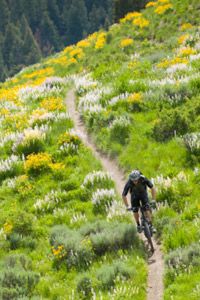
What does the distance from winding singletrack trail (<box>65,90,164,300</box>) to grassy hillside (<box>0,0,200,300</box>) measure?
20 centimetres

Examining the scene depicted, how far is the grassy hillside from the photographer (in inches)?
363

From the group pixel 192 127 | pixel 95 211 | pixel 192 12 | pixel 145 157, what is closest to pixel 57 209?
pixel 95 211

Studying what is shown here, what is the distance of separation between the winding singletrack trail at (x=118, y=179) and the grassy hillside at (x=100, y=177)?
202mm

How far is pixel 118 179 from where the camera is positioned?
13.7 m

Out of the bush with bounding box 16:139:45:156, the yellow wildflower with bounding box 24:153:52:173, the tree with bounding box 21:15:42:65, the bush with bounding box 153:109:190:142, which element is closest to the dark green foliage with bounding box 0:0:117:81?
the tree with bounding box 21:15:42:65

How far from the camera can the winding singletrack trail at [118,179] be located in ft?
28.9

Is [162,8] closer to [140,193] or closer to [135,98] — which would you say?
[135,98]

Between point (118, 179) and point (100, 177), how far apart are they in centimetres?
64

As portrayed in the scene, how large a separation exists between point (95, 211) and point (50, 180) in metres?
2.65

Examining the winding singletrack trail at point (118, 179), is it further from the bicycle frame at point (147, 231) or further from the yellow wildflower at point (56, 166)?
the yellow wildflower at point (56, 166)

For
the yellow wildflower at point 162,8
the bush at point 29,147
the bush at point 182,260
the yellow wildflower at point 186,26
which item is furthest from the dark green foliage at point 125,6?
the bush at point 182,260

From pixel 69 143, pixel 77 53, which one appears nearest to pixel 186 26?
pixel 77 53

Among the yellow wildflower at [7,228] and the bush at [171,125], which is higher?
the bush at [171,125]

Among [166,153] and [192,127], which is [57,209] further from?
[192,127]
